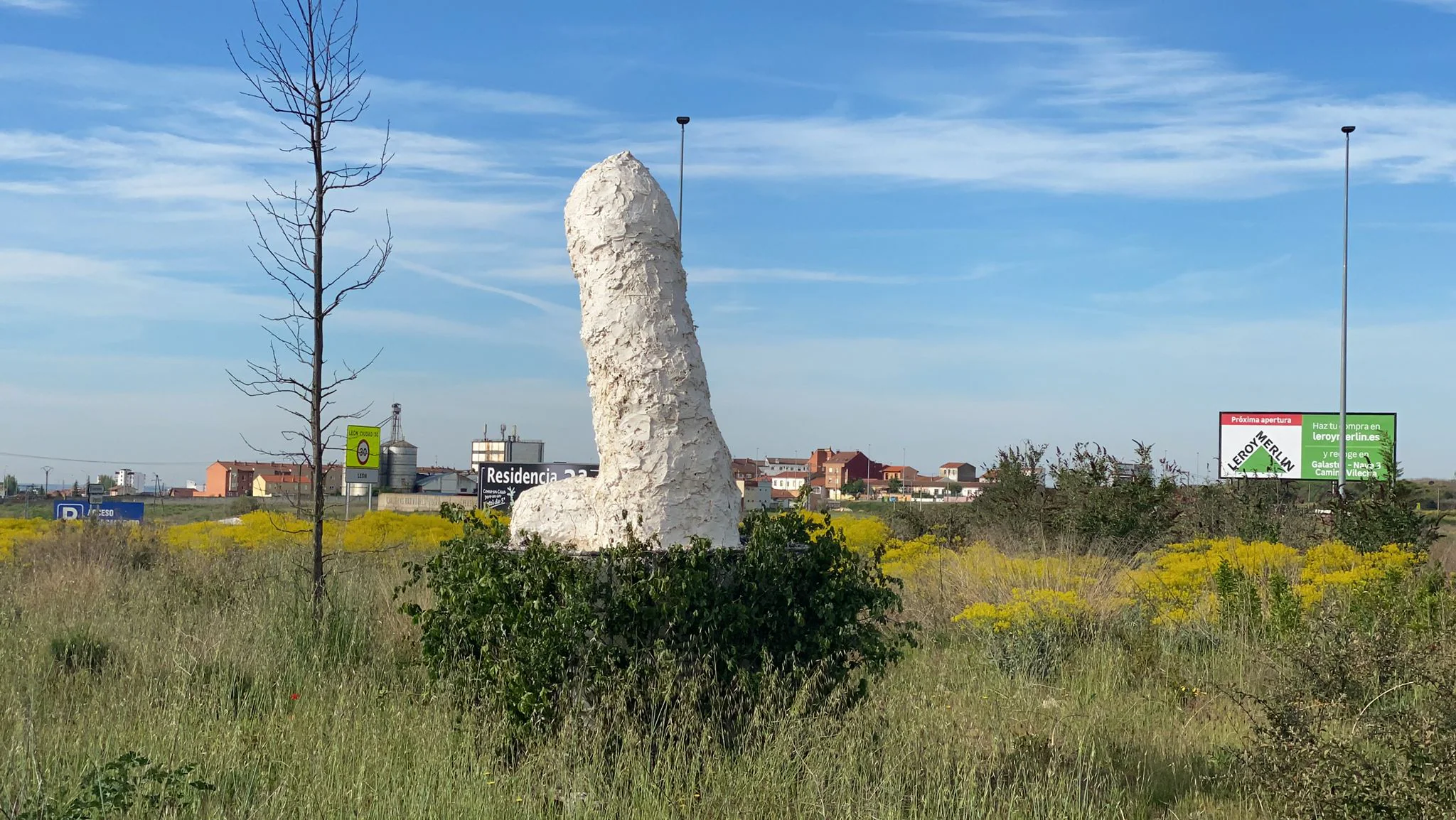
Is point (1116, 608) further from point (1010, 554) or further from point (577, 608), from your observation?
point (577, 608)

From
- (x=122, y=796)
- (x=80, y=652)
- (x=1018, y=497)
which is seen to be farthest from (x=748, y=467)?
(x=122, y=796)

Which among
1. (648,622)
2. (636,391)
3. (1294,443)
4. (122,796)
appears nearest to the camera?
(122,796)

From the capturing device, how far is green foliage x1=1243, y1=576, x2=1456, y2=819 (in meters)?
5.01

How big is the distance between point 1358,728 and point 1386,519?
44.8ft

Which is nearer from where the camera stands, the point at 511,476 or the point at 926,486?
the point at 511,476

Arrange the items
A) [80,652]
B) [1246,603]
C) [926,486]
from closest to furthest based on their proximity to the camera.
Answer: [80,652], [1246,603], [926,486]

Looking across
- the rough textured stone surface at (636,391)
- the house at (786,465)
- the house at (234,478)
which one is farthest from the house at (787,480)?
the rough textured stone surface at (636,391)

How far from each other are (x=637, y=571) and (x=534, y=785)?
3.76 ft

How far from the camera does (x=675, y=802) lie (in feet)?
16.9

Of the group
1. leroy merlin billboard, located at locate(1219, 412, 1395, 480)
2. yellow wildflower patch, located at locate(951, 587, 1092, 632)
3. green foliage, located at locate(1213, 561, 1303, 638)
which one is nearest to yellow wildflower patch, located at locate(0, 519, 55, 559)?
yellow wildflower patch, located at locate(951, 587, 1092, 632)

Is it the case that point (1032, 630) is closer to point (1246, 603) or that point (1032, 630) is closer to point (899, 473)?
point (1246, 603)

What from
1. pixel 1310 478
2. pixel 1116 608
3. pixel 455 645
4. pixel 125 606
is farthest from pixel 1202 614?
pixel 1310 478

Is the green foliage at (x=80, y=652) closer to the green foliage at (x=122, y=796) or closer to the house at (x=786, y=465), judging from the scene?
the green foliage at (x=122, y=796)

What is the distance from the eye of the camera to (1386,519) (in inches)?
682
